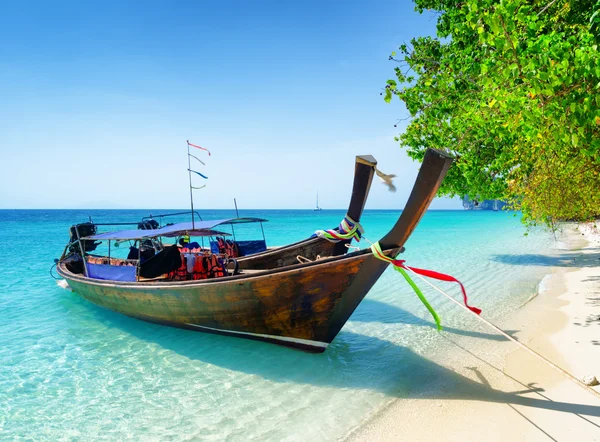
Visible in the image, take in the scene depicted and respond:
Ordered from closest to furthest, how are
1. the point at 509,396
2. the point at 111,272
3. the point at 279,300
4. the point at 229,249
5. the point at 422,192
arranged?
the point at 422,192
the point at 509,396
the point at 279,300
the point at 111,272
the point at 229,249

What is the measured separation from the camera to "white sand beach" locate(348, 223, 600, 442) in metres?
3.84

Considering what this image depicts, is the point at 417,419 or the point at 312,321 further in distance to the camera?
the point at 312,321

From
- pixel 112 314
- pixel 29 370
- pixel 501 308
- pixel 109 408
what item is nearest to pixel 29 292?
pixel 112 314

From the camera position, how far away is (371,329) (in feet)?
25.2

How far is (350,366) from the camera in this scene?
5840 millimetres

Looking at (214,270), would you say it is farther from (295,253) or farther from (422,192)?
(422,192)

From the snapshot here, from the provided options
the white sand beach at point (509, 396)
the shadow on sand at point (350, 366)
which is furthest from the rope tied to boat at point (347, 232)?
the white sand beach at point (509, 396)

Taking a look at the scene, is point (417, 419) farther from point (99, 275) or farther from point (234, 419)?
point (99, 275)

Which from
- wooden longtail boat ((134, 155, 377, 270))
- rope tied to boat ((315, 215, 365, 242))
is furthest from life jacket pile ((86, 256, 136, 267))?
rope tied to boat ((315, 215, 365, 242))

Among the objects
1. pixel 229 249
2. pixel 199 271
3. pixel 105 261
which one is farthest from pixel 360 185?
pixel 105 261

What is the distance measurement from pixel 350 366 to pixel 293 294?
65.6 inches

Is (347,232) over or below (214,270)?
over

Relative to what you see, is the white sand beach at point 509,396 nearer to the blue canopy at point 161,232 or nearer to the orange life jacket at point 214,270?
the orange life jacket at point 214,270

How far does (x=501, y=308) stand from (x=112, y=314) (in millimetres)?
10644
